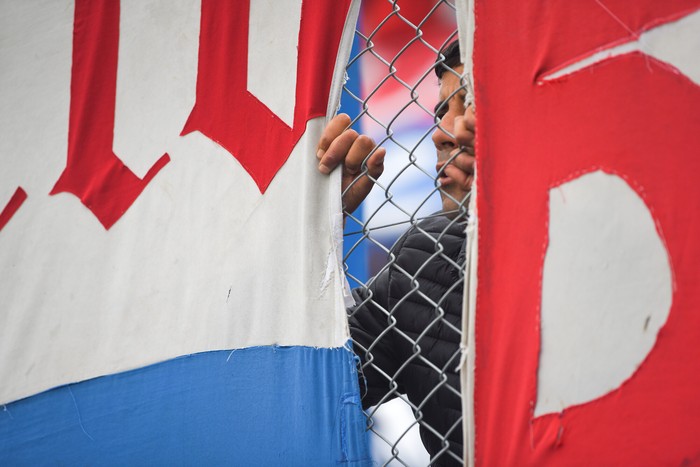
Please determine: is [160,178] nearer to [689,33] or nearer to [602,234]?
[602,234]

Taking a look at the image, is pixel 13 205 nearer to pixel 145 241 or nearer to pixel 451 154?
pixel 145 241

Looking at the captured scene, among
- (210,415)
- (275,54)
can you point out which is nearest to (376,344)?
(210,415)

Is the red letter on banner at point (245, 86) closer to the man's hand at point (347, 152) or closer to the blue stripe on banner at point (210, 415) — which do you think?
the man's hand at point (347, 152)

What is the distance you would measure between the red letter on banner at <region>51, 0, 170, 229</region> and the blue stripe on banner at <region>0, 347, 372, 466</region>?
47 centimetres

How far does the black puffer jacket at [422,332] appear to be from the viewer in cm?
164

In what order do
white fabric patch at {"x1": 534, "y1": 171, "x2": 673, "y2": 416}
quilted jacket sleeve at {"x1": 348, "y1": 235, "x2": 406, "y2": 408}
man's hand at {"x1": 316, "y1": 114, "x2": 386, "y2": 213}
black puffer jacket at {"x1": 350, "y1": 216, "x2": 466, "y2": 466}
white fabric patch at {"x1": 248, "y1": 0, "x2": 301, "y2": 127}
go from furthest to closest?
quilted jacket sleeve at {"x1": 348, "y1": 235, "x2": 406, "y2": 408} → black puffer jacket at {"x1": 350, "y1": 216, "x2": 466, "y2": 466} → white fabric patch at {"x1": 248, "y1": 0, "x2": 301, "y2": 127} → man's hand at {"x1": 316, "y1": 114, "x2": 386, "y2": 213} → white fabric patch at {"x1": 534, "y1": 171, "x2": 673, "y2": 416}

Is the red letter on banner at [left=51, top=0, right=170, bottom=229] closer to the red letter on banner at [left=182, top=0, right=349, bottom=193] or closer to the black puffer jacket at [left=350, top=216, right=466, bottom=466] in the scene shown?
the red letter on banner at [left=182, top=0, right=349, bottom=193]

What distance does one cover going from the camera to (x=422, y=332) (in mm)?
1657

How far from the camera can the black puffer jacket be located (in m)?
1.64

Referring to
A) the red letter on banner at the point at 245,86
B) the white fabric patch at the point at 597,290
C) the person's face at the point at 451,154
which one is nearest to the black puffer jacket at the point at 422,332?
the person's face at the point at 451,154

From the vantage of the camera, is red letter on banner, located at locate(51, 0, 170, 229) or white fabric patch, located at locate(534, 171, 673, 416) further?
red letter on banner, located at locate(51, 0, 170, 229)

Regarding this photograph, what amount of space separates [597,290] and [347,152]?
2.02 feet

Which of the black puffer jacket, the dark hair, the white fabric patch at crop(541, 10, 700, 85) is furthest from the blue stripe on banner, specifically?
the dark hair

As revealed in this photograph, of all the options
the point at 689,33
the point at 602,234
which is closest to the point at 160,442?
the point at 602,234
